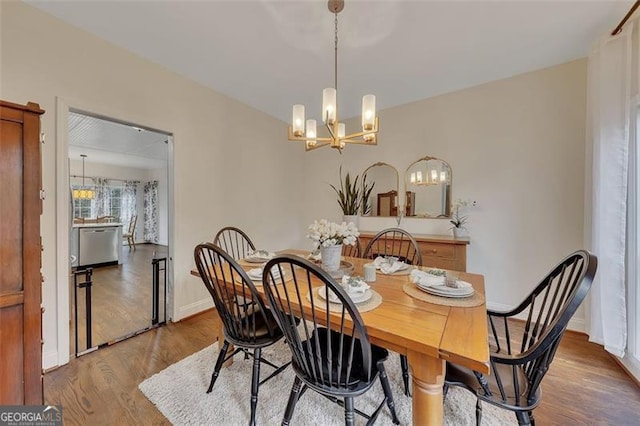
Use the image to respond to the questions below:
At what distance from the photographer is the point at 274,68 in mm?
2615

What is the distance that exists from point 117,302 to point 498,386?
3893 millimetres

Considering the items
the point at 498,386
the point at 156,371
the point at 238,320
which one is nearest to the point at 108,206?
the point at 156,371

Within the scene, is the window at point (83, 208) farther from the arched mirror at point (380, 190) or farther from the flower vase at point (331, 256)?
the flower vase at point (331, 256)

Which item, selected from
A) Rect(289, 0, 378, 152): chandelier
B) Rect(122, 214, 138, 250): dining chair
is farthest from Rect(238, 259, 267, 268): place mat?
Rect(122, 214, 138, 250): dining chair

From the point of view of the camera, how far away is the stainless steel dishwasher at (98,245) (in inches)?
187

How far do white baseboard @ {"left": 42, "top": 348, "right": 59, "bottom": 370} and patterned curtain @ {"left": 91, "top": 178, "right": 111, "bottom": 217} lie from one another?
22.3 feet

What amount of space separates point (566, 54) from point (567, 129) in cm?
68

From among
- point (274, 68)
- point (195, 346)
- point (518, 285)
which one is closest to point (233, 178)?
point (274, 68)

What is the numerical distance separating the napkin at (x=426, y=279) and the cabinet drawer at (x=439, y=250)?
1.29 metres

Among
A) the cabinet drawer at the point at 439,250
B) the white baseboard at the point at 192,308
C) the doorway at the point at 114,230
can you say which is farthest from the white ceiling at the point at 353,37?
the white baseboard at the point at 192,308

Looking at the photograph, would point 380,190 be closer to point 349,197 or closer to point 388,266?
point 349,197

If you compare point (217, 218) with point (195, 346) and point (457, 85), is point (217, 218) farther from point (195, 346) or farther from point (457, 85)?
point (457, 85)

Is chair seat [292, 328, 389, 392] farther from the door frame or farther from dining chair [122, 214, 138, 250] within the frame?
dining chair [122, 214, 138, 250]

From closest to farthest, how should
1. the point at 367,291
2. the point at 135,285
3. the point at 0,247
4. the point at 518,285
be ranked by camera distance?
1. the point at 0,247
2. the point at 367,291
3. the point at 518,285
4. the point at 135,285
